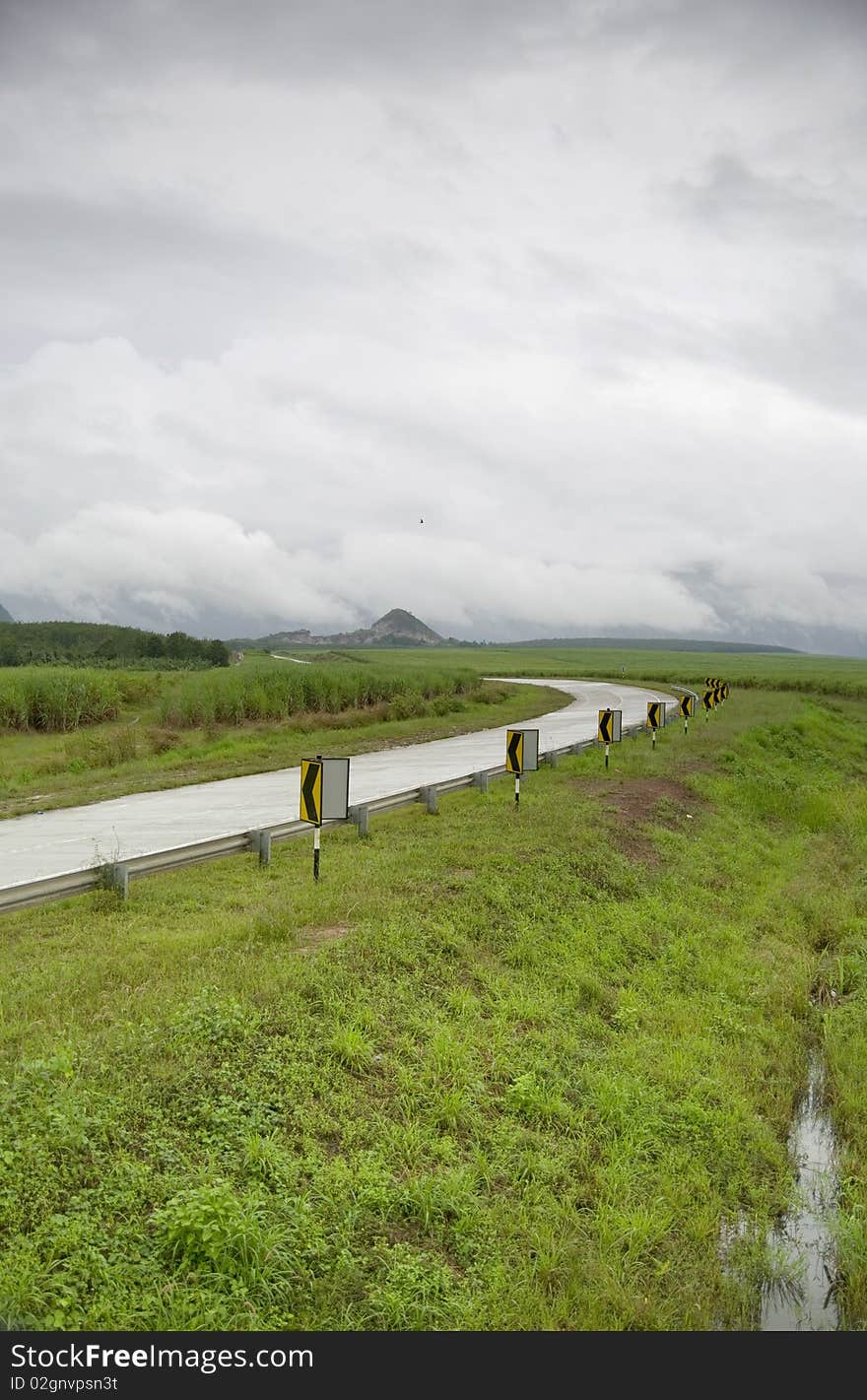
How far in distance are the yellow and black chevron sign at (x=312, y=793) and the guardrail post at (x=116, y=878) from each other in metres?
2.39

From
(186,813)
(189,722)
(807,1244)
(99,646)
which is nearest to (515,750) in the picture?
(186,813)

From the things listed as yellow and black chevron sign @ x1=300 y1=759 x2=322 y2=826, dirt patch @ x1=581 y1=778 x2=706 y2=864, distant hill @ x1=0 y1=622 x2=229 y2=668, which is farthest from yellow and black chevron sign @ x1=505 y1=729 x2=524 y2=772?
distant hill @ x1=0 y1=622 x2=229 y2=668

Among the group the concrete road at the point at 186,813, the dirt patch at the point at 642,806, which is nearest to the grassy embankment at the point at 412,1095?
the concrete road at the point at 186,813

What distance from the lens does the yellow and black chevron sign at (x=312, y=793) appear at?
11859 mm

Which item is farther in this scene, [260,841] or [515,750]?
[515,750]

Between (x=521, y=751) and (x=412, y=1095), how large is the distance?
9.48 meters

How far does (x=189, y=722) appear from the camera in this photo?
107 ft

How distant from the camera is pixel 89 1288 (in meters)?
4.86

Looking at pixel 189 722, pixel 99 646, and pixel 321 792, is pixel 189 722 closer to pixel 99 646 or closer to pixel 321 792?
pixel 321 792

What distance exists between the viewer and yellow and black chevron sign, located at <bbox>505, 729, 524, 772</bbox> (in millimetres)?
16266

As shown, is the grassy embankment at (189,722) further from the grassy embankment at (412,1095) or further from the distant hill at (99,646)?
the distant hill at (99,646)

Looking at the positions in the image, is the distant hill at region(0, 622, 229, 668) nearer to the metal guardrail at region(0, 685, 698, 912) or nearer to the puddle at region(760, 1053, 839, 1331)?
the metal guardrail at region(0, 685, 698, 912)

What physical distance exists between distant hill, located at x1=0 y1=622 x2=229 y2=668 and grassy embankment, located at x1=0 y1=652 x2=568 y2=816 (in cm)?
3023
